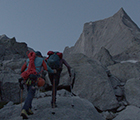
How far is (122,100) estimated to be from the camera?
12.2 metres

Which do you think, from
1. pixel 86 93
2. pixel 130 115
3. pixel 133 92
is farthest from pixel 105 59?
pixel 130 115

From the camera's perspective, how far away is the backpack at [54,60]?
546cm

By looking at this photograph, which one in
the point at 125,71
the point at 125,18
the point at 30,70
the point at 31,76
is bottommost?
the point at 31,76

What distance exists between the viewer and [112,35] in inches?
1729

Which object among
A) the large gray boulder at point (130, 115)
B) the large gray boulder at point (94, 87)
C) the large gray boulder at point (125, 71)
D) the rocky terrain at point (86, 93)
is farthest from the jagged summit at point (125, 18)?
the large gray boulder at point (130, 115)

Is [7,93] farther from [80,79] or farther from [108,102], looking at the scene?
[108,102]

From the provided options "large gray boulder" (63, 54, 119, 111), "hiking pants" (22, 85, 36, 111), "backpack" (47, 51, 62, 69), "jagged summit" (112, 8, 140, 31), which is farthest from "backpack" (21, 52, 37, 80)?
"jagged summit" (112, 8, 140, 31)

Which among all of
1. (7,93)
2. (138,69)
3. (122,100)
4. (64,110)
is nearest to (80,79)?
(122,100)

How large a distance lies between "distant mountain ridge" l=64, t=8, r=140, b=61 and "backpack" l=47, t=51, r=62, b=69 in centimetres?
2646

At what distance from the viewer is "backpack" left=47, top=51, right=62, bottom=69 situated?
17.9 feet

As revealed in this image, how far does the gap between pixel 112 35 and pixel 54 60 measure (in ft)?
137

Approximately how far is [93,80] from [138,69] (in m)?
9.42

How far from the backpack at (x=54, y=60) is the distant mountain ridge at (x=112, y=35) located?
2646cm

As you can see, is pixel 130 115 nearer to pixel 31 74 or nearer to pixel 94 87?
pixel 94 87
